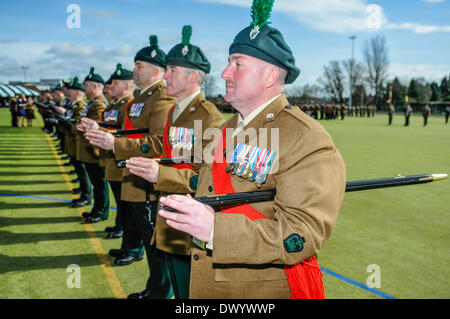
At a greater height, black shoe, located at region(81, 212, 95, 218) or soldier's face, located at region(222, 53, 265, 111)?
soldier's face, located at region(222, 53, 265, 111)

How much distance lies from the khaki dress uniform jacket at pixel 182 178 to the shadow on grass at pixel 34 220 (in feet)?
12.6

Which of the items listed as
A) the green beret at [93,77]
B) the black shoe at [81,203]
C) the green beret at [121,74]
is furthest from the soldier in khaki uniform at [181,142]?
the black shoe at [81,203]

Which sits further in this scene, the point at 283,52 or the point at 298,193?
the point at 283,52

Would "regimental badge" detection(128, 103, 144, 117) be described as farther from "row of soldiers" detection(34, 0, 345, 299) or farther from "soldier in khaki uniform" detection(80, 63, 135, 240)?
"row of soldiers" detection(34, 0, 345, 299)

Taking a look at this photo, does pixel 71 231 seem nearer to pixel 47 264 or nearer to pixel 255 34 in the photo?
pixel 47 264

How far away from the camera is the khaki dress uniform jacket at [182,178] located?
2.73m

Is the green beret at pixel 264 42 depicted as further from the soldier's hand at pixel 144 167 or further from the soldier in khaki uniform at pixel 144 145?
the soldier in khaki uniform at pixel 144 145

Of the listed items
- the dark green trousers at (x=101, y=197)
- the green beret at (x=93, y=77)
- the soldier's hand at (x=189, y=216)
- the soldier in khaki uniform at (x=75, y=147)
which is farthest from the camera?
the soldier in khaki uniform at (x=75, y=147)

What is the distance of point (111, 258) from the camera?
472 centimetres

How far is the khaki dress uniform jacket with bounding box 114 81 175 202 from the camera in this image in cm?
363

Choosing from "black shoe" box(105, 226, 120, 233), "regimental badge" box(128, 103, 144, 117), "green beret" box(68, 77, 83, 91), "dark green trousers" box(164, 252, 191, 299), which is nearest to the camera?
"dark green trousers" box(164, 252, 191, 299)

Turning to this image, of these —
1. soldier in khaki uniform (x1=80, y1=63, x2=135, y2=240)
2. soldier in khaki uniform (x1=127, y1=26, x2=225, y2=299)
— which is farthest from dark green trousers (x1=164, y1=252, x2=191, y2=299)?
soldier in khaki uniform (x1=80, y1=63, x2=135, y2=240)

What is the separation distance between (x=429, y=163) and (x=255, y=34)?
11.0m
